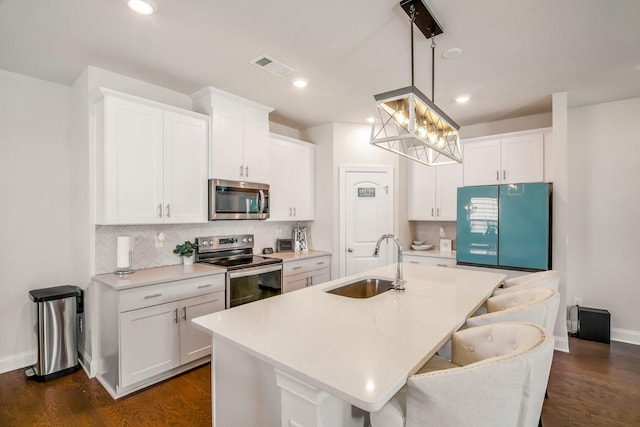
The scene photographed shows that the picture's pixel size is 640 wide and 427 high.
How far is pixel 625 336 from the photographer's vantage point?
3586 millimetres

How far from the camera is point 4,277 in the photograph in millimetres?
2803

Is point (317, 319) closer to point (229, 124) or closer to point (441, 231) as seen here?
point (229, 124)

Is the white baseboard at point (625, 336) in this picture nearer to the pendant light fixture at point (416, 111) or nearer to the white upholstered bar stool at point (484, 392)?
the pendant light fixture at point (416, 111)

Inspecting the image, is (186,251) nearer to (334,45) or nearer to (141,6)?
(141,6)

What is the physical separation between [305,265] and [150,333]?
1.93 metres

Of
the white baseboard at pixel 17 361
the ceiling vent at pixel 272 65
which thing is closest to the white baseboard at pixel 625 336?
the ceiling vent at pixel 272 65

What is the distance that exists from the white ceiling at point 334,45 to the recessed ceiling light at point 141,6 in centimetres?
5

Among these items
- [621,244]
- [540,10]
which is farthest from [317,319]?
[621,244]

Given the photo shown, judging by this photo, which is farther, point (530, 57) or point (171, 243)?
point (171, 243)

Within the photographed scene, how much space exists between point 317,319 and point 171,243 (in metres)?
2.24

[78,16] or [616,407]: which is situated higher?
[78,16]

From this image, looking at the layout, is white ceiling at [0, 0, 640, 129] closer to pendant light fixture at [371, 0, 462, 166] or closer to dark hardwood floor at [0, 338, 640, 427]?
pendant light fixture at [371, 0, 462, 166]

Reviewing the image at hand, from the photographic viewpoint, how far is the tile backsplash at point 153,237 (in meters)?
2.86

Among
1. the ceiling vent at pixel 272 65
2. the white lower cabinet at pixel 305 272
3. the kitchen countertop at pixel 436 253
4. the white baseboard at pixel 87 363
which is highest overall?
the ceiling vent at pixel 272 65
